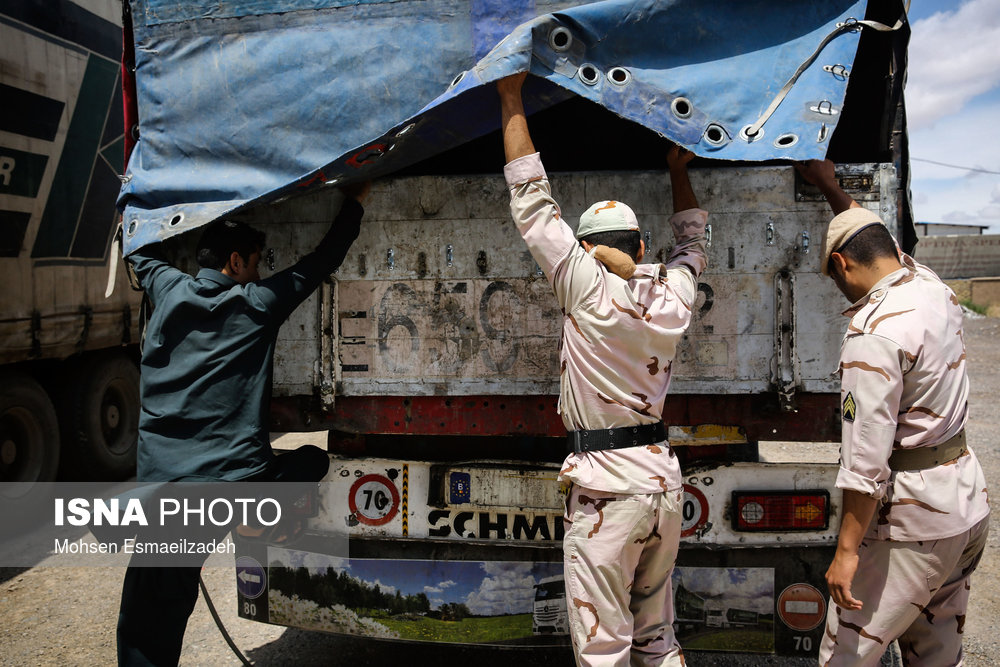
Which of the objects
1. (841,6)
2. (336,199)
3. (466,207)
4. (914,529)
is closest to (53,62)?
(336,199)

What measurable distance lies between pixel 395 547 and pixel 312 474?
404 millimetres

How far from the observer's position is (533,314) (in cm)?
260

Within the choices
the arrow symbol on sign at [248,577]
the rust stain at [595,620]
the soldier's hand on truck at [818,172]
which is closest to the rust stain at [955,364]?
the soldier's hand on truck at [818,172]

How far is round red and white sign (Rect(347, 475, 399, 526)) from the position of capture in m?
2.60

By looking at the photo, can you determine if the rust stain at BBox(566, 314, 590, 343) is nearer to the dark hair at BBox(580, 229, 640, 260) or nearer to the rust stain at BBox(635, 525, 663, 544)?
the dark hair at BBox(580, 229, 640, 260)

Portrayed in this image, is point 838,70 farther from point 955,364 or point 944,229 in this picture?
point 944,229

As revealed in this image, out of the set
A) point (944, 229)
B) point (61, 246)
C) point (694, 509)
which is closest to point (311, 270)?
point (694, 509)

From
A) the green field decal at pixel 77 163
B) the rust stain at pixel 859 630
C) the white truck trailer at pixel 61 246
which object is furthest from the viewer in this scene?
the green field decal at pixel 77 163

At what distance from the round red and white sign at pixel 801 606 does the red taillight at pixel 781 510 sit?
225 mm

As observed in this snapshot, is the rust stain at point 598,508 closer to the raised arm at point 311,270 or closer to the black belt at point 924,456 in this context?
the black belt at point 924,456

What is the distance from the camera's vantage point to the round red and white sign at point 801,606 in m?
2.48

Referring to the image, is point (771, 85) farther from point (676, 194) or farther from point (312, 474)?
point (312, 474)

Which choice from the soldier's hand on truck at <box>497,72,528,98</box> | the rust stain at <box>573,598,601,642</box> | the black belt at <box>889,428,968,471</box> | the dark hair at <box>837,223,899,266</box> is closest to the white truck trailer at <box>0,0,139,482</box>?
the soldier's hand on truck at <box>497,72,528,98</box>

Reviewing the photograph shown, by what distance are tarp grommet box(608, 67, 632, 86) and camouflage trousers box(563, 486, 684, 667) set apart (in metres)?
1.23
